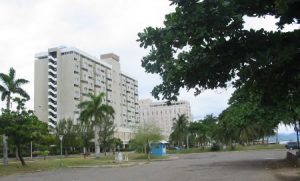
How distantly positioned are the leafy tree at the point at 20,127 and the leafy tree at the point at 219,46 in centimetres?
3301

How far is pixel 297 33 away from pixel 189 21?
181 cm

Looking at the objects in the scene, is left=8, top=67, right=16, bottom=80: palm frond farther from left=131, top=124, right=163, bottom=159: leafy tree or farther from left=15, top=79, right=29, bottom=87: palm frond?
left=131, top=124, right=163, bottom=159: leafy tree

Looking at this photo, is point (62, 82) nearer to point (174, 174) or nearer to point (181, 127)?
point (181, 127)

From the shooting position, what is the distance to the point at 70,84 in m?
127

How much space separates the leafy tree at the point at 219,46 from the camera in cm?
607

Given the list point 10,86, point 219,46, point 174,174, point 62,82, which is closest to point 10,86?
point 10,86

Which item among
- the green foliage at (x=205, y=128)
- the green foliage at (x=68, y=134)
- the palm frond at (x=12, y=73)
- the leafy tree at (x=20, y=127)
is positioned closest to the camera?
the leafy tree at (x=20, y=127)

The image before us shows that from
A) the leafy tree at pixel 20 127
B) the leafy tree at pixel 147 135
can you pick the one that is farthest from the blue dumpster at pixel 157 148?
the leafy tree at pixel 20 127

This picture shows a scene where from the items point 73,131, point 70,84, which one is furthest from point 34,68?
point 73,131

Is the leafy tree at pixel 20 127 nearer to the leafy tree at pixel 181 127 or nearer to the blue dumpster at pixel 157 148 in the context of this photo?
the blue dumpster at pixel 157 148

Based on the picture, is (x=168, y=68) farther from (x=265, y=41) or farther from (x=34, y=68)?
(x=34, y=68)

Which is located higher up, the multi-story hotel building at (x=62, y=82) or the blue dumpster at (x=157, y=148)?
the multi-story hotel building at (x=62, y=82)

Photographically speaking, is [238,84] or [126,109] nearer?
[238,84]

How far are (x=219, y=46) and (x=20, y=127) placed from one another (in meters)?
34.0
